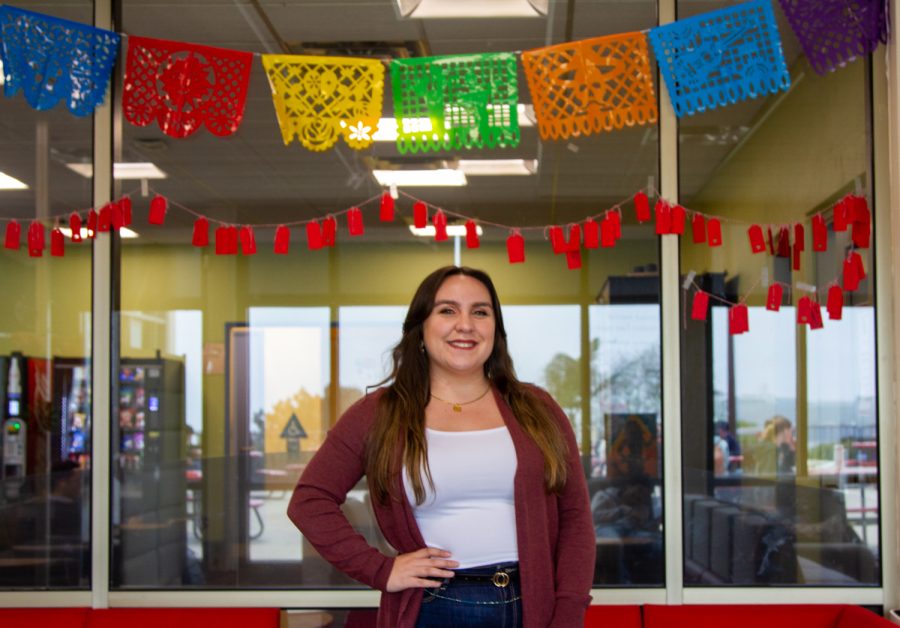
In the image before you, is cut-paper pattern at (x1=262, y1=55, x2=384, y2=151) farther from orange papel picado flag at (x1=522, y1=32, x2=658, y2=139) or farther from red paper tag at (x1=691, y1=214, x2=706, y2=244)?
red paper tag at (x1=691, y1=214, x2=706, y2=244)

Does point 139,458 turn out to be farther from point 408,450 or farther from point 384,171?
point 408,450

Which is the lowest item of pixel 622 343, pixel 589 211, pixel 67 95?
pixel 622 343

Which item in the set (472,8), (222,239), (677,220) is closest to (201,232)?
(222,239)

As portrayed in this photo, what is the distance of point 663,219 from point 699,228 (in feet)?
0.43

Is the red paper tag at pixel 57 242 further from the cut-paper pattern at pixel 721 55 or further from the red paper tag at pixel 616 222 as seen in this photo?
the cut-paper pattern at pixel 721 55

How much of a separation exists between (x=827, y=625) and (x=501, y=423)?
1.45m

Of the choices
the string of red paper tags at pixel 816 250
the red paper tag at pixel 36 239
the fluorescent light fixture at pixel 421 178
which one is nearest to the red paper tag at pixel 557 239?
the fluorescent light fixture at pixel 421 178

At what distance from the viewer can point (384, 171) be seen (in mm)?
3686

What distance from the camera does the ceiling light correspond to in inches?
136

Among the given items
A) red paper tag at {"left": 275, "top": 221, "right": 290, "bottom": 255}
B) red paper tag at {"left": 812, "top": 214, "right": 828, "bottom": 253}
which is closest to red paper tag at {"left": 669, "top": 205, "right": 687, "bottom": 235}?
red paper tag at {"left": 812, "top": 214, "right": 828, "bottom": 253}

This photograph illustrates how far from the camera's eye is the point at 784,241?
10.9 ft

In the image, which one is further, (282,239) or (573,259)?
(282,239)

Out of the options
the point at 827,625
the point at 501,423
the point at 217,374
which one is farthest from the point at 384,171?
the point at 827,625

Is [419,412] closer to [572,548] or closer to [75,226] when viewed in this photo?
[572,548]
